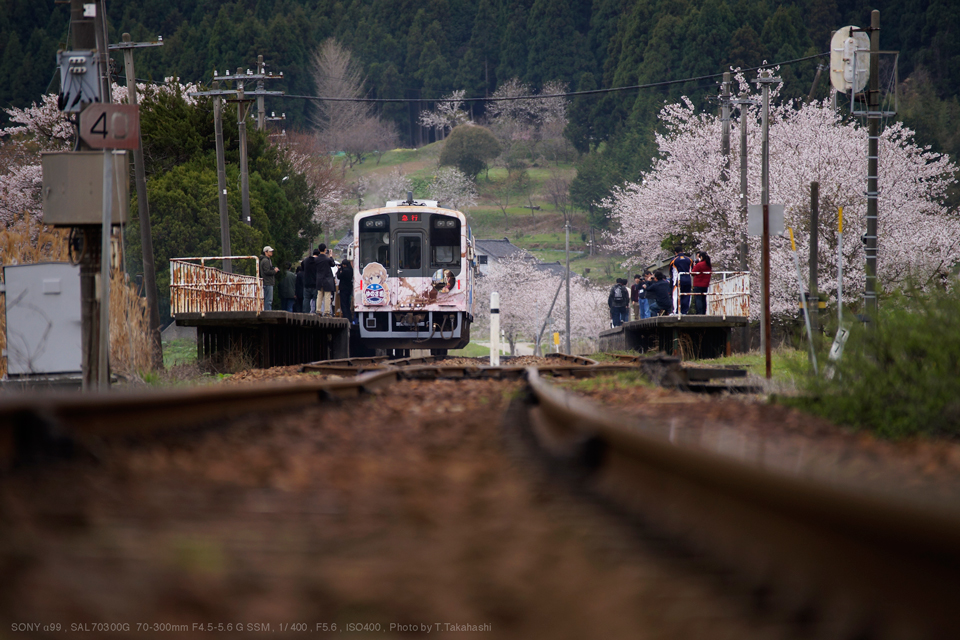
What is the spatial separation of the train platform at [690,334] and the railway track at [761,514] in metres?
16.9

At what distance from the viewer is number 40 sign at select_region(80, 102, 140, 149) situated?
29.7ft

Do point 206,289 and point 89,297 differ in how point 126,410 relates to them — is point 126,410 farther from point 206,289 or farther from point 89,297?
point 206,289

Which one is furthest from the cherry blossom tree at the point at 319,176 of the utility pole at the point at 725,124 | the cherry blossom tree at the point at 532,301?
the utility pole at the point at 725,124

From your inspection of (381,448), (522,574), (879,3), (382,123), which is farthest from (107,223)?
(382,123)

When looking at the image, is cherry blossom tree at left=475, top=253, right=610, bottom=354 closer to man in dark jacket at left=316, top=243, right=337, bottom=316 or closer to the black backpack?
the black backpack

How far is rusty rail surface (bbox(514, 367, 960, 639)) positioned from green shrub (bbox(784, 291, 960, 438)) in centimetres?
340

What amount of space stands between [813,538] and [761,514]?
0.80 feet

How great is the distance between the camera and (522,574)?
209 cm

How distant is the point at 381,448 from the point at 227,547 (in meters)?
2.12

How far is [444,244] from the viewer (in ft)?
70.5

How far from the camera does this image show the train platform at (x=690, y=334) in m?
20.7

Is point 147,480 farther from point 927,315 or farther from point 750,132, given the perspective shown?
point 750,132

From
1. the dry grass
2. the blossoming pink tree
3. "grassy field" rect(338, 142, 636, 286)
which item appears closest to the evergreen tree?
"grassy field" rect(338, 142, 636, 286)

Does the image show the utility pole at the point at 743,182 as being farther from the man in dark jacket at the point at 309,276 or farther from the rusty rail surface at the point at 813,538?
the rusty rail surface at the point at 813,538
